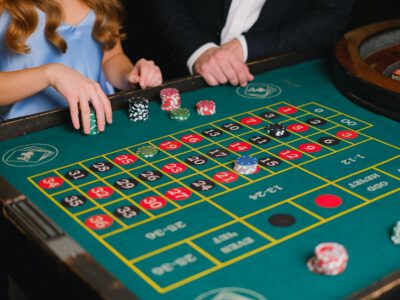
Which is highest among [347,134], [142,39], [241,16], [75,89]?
[75,89]

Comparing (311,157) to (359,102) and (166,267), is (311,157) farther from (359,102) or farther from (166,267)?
(166,267)

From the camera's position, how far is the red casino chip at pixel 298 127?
1.86m

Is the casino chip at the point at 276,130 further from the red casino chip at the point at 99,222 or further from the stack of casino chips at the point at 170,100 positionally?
the red casino chip at the point at 99,222

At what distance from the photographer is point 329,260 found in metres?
1.14

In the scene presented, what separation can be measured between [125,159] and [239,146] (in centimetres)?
34

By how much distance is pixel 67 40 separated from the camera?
240 cm

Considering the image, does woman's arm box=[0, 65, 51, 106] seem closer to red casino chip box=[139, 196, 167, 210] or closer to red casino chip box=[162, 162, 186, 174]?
red casino chip box=[162, 162, 186, 174]

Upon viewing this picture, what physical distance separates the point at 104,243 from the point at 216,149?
55 centimetres

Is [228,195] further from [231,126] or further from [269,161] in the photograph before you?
[231,126]

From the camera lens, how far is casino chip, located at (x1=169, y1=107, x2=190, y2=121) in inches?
76.2

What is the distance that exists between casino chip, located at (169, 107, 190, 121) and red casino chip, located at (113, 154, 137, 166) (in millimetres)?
284

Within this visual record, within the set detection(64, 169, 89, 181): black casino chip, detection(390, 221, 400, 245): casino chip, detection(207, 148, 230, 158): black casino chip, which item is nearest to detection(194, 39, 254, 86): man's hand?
detection(207, 148, 230, 158): black casino chip

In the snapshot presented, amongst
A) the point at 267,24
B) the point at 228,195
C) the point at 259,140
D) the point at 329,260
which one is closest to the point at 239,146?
the point at 259,140

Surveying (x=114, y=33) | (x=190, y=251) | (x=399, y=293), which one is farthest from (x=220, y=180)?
(x=114, y=33)
